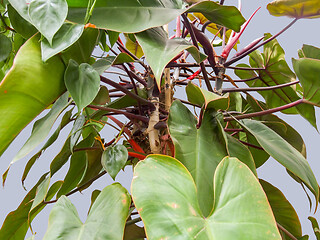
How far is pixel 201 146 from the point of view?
0.83 meters

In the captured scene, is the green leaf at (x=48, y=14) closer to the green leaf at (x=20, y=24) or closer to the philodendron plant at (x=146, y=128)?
the philodendron plant at (x=146, y=128)

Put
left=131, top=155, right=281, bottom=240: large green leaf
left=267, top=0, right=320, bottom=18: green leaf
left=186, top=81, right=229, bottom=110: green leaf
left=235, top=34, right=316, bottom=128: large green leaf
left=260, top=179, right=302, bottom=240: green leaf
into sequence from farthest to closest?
1. left=235, top=34, right=316, bottom=128: large green leaf
2. left=260, top=179, right=302, bottom=240: green leaf
3. left=267, top=0, right=320, bottom=18: green leaf
4. left=186, top=81, right=229, bottom=110: green leaf
5. left=131, top=155, right=281, bottom=240: large green leaf

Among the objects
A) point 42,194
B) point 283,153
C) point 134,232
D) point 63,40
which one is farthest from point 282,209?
point 63,40

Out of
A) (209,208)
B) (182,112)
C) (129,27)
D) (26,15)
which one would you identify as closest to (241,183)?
(209,208)

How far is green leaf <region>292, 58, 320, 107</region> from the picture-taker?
0.89m

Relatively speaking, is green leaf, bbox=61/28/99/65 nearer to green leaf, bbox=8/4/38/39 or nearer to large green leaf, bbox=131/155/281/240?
green leaf, bbox=8/4/38/39

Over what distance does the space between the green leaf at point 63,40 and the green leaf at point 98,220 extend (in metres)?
0.28

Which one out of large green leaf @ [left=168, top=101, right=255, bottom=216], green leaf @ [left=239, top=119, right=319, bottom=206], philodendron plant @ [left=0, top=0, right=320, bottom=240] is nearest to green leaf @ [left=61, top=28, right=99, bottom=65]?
philodendron plant @ [left=0, top=0, right=320, bottom=240]

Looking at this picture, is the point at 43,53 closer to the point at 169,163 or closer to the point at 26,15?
the point at 26,15

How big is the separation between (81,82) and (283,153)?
0.44 m

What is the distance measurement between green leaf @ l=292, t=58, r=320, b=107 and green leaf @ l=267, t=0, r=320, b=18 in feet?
0.50

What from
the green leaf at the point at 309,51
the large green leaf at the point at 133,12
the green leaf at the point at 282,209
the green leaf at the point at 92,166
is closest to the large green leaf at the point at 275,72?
the green leaf at the point at 309,51

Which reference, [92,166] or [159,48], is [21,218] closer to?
[92,166]

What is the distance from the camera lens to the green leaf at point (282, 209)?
1098 millimetres
